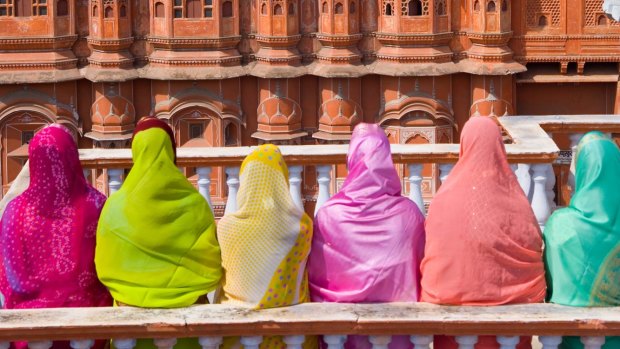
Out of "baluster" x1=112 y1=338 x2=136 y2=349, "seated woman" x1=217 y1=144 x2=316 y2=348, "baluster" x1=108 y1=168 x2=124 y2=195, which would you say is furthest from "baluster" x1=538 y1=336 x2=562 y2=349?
"baluster" x1=108 y1=168 x2=124 y2=195

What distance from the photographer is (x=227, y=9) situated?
863 inches

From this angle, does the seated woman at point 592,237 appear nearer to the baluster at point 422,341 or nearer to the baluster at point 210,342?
the baluster at point 422,341

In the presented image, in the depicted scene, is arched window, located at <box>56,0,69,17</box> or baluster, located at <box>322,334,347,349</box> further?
arched window, located at <box>56,0,69,17</box>

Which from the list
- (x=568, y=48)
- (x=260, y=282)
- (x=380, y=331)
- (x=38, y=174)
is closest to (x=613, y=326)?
(x=380, y=331)

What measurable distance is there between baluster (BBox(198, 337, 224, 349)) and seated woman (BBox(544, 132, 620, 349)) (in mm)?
1124

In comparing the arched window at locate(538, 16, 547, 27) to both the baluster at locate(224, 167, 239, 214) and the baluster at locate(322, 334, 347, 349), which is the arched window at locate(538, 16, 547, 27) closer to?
the baluster at locate(224, 167, 239, 214)

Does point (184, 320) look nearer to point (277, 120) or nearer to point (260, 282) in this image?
point (260, 282)

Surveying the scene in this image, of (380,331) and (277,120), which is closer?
(380,331)

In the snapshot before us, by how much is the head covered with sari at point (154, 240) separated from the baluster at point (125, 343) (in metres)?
0.17

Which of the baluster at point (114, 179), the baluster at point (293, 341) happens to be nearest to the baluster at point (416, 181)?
the baluster at point (114, 179)

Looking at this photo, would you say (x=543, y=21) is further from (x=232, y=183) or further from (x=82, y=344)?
(x=82, y=344)

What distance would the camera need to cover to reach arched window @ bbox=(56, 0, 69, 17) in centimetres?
2188

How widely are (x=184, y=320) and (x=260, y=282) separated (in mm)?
324

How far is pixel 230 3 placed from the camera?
21.9 metres
